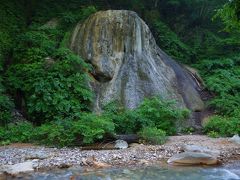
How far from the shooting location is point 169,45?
22500mm

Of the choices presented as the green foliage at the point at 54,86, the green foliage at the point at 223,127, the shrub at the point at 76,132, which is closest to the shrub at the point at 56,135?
the shrub at the point at 76,132

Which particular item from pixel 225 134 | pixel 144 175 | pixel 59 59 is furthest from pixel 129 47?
pixel 144 175

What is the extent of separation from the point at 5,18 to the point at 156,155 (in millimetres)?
12078

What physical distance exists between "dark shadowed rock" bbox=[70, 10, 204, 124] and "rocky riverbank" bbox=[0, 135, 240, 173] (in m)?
5.00

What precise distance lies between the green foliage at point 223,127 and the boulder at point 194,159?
4.23 metres

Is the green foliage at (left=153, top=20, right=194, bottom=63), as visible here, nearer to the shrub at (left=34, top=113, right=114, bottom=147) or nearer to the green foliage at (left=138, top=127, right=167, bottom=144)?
the green foliage at (left=138, top=127, right=167, bottom=144)

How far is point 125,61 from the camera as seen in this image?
17.2 m

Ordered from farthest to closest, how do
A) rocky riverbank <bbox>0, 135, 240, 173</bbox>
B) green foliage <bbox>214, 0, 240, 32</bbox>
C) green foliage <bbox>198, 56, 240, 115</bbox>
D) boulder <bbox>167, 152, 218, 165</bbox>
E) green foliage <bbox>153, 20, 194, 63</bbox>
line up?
green foliage <bbox>153, 20, 194, 63</bbox>
green foliage <bbox>198, 56, 240, 115</bbox>
boulder <bbox>167, 152, 218, 165</bbox>
rocky riverbank <bbox>0, 135, 240, 173</bbox>
green foliage <bbox>214, 0, 240, 32</bbox>

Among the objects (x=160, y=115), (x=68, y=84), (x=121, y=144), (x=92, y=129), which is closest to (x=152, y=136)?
(x=121, y=144)

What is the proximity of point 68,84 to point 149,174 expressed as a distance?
706 cm

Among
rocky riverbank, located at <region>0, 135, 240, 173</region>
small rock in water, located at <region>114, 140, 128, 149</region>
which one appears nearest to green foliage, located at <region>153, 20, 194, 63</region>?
rocky riverbank, located at <region>0, 135, 240, 173</region>

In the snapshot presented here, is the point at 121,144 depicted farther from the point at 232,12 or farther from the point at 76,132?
the point at 232,12

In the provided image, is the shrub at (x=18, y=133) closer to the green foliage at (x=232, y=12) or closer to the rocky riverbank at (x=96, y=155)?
the rocky riverbank at (x=96, y=155)

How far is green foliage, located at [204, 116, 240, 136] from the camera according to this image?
545 inches
